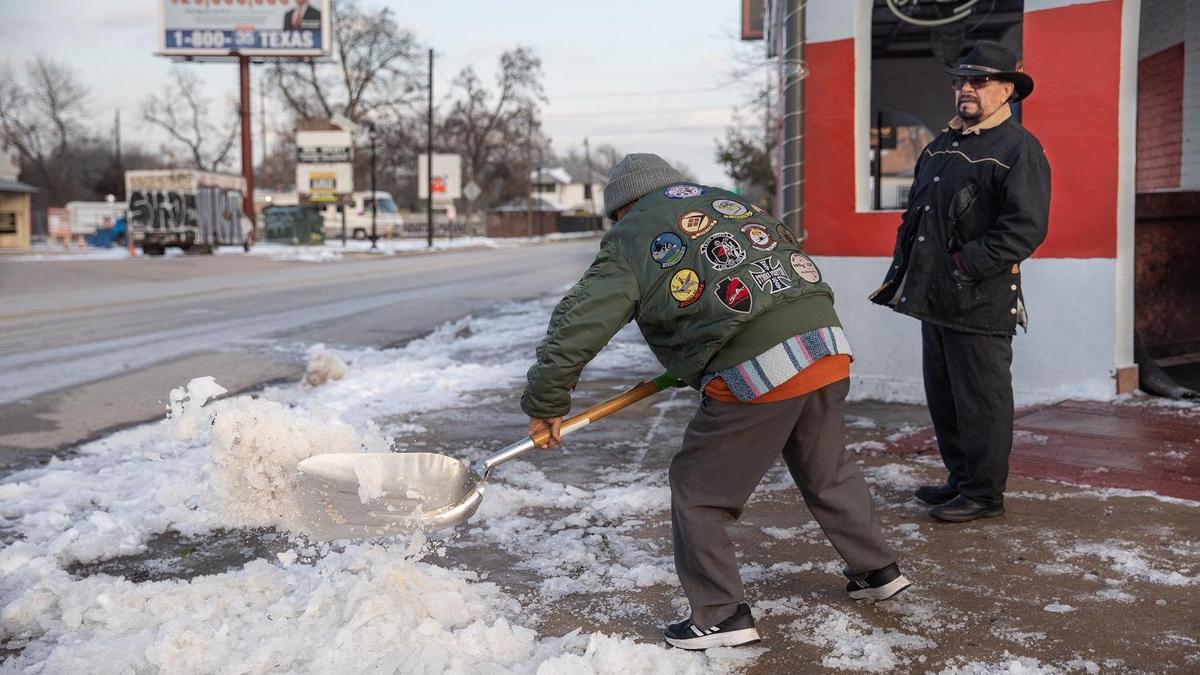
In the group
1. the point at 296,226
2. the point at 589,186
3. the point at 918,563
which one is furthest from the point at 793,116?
the point at 589,186

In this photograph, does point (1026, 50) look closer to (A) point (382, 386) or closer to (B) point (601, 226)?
(A) point (382, 386)

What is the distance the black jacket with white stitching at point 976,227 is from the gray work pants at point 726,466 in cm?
136

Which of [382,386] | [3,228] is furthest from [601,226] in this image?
[382,386]

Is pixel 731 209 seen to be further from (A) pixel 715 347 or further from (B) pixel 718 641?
(B) pixel 718 641

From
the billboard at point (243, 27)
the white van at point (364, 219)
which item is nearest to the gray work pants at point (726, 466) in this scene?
the billboard at point (243, 27)

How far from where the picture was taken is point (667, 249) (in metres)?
3.14

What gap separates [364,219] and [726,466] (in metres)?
57.2

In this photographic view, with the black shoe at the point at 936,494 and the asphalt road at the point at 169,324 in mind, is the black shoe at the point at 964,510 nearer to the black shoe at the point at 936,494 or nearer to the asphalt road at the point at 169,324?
the black shoe at the point at 936,494

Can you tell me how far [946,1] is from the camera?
753 cm

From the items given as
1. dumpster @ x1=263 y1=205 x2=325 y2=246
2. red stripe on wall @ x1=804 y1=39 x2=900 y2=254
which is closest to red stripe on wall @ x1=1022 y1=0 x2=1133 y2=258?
red stripe on wall @ x1=804 y1=39 x2=900 y2=254

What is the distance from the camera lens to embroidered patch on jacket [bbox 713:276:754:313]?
10.3 ft

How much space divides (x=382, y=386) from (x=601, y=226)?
88.8 metres

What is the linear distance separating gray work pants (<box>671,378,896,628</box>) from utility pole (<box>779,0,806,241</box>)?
4.36 meters

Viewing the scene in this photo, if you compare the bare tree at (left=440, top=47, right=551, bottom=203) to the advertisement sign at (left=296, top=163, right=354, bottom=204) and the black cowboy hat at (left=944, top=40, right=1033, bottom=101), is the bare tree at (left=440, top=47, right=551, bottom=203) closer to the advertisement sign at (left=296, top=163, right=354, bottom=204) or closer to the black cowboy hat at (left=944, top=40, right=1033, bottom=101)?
the advertisement sign at (left=296, top=163, right=354, bottom=204)
